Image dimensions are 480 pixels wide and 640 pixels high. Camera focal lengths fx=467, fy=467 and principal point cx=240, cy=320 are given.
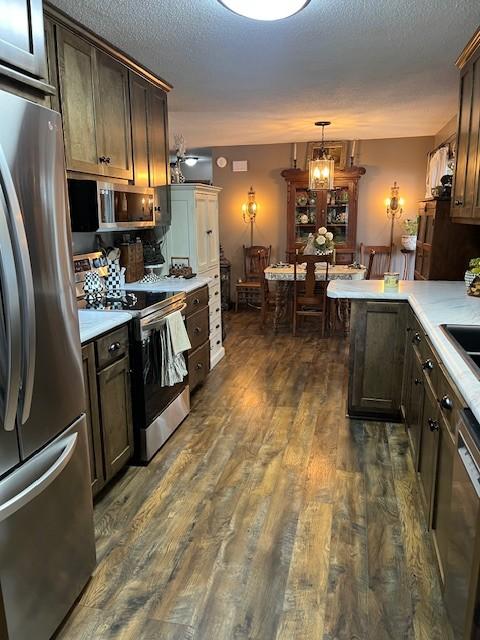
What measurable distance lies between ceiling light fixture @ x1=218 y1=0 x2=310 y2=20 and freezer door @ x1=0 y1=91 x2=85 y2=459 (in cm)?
115

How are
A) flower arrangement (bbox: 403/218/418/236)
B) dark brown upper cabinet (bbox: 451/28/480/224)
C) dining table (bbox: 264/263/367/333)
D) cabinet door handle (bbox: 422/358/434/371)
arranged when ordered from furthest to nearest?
1. flower arrangement (bbox: 403/218/418/236)
2. dining table (bbox: 264/263/367/333)
3. dark brown upper cabinet (bbox: 451/28/480/224)
4. cabinet door handle (bbox: 422/358/434/371)

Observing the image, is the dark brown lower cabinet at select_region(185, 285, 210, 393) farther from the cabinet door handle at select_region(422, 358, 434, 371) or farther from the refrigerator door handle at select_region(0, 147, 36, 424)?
the refrigerator door handle at select_region(0, 147, 36, 424)

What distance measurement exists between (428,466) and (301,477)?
804 mm

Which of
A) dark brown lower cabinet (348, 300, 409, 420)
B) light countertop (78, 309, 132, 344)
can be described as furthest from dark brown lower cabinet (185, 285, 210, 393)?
dark brown lower cabinet (348, 300, 409, 420)

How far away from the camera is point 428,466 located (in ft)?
6.58

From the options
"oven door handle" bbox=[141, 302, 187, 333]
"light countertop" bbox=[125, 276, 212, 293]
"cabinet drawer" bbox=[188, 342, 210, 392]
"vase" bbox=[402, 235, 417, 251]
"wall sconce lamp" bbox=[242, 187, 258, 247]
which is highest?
"wall sconce lamp" bbox=[242, 187, 258, 247]

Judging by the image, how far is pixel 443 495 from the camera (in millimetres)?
1681

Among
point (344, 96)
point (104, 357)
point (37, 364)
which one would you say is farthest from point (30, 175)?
point (344, 96)

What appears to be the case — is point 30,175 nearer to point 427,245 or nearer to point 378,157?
point 427,245

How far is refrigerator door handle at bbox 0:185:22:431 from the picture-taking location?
1245 mm

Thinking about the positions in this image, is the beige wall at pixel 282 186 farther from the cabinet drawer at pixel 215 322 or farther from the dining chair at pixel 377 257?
the cabinet drawer at pixel 215 322

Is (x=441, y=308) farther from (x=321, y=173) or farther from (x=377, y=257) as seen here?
(x=377, y=257)

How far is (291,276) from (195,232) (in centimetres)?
187

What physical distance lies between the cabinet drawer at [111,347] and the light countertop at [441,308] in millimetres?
1408
